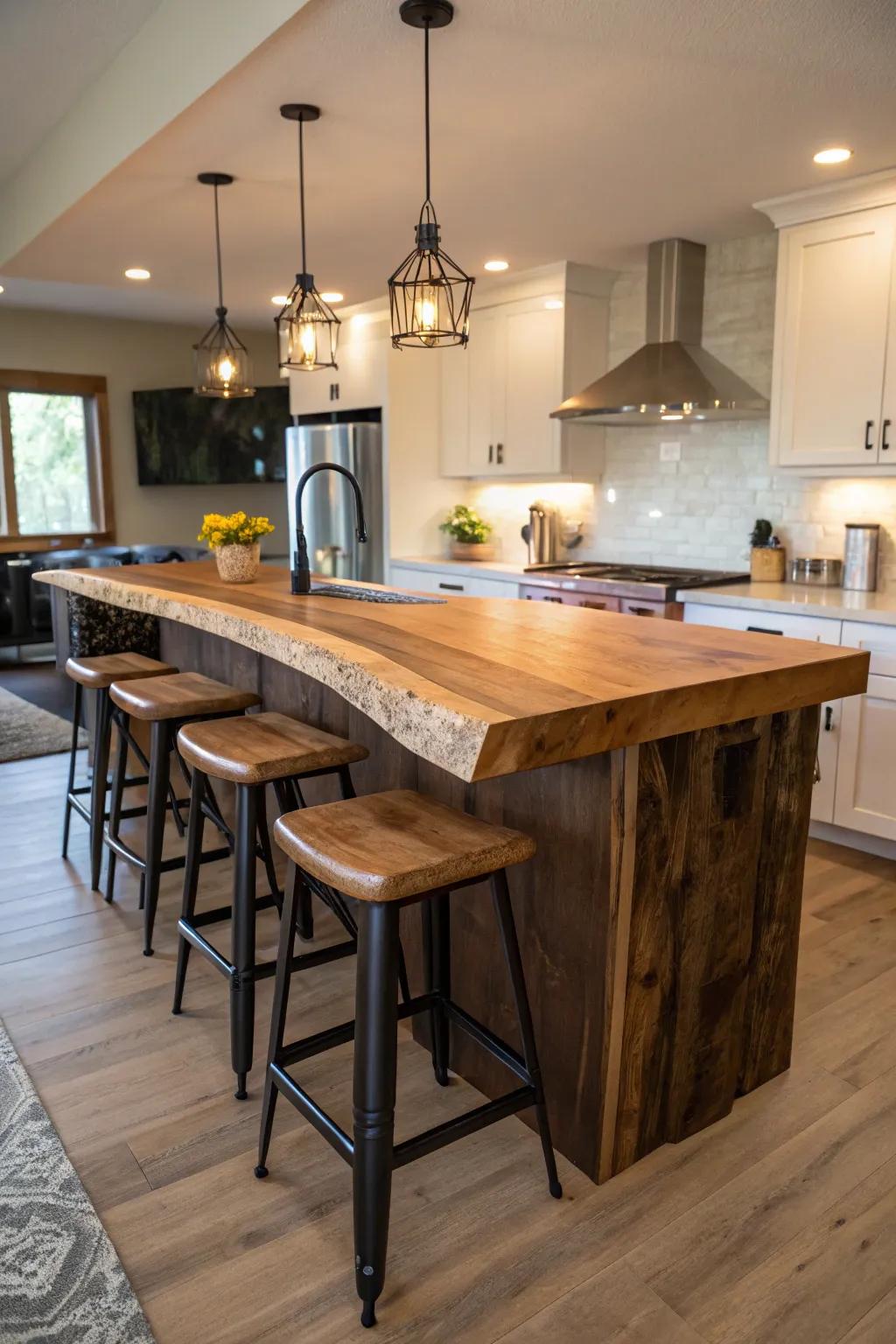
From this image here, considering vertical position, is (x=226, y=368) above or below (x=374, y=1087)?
above

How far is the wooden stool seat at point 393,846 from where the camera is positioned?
1.51m

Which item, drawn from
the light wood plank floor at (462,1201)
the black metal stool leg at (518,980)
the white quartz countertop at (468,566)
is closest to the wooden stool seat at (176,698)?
the light wood plank floor at (462,1201)

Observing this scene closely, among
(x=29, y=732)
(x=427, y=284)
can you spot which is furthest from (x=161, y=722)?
(x=29, y=732)

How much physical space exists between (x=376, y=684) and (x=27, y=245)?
12.4ft

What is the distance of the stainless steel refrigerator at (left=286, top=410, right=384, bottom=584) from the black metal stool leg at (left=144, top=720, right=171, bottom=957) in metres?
3.12

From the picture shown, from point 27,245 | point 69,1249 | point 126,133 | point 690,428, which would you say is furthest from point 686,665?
point 27,245

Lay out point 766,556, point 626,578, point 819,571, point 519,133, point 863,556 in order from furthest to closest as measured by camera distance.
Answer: point 626,578, point 766,556, point 819,571, point 863,556, point 519,133

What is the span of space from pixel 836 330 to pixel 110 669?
2.96m

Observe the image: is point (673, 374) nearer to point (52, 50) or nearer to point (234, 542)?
point (234, 542)

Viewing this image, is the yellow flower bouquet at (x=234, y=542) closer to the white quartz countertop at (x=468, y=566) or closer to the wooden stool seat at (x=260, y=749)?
the wooden stool seat at (x=260, y=749)

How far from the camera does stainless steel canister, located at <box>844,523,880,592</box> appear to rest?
12.6 feet

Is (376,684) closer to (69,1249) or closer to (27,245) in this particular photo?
(69,1249)

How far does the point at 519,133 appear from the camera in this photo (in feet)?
9.67

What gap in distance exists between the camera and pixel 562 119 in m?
2.84
